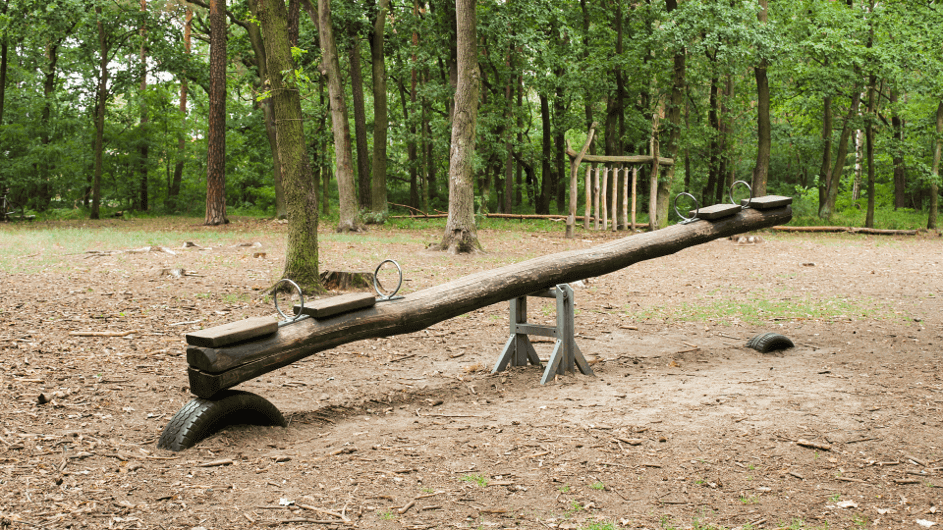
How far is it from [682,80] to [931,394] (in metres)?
15.9

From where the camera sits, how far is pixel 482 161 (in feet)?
72.1

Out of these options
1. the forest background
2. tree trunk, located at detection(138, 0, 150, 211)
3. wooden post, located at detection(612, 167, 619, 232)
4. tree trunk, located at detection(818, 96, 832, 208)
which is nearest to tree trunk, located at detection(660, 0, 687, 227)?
the forest background

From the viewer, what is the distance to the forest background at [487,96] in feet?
58.8

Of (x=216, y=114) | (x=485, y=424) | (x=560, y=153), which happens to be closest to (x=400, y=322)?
(x=485, y=424)

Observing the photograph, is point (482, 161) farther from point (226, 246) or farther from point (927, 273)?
point (927, 273)

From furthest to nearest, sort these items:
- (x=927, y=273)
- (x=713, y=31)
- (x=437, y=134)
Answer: (x=437, y=134) → (x=713, y=31) → (x=927, y=273)

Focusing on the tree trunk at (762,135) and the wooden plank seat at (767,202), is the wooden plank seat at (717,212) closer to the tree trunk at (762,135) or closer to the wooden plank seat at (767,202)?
the wooden plank seat at (767,202)

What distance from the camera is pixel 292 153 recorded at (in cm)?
762

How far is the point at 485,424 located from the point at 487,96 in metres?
21.8

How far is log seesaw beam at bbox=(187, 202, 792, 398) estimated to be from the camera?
396 centimetres

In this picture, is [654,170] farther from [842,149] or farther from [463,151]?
[463,151]

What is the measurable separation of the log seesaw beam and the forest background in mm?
8654

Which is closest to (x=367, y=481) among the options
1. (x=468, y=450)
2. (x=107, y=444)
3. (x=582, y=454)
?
(x=468, y=450)

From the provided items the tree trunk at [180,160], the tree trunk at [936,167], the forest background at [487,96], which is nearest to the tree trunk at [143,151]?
the forest background at [487,96]
